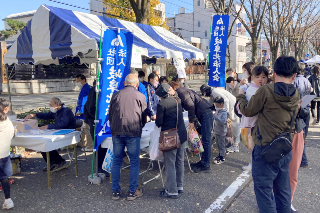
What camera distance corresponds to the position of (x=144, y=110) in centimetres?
400

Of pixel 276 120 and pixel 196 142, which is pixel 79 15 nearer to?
pixel 196 142

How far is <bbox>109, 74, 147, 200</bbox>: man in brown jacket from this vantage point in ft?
12.2

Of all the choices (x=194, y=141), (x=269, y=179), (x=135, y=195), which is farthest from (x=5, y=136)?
(x=269, y=179)

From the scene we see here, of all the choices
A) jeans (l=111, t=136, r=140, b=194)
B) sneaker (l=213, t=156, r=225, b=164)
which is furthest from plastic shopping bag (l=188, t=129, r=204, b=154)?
jeans (l=111, t=136, r=140, b=194)

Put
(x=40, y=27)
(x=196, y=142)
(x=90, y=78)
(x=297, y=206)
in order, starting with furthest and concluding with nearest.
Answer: (x=90, y=78), (x=40, y=27), (x=196, y=142), (x=297, y=206)

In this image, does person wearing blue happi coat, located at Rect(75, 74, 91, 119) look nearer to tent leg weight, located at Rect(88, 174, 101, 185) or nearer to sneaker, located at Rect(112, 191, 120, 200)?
tent leg weight, located at Rect(88, 174, 101, 185)

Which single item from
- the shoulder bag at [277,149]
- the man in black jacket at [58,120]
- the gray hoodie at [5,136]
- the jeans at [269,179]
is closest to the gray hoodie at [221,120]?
the jeans at [269,179]

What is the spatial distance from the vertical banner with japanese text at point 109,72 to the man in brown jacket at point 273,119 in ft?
8.00

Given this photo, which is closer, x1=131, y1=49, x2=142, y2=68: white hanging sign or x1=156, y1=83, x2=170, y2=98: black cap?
x1=156, y1=83, x2=170, y2=98: black cap

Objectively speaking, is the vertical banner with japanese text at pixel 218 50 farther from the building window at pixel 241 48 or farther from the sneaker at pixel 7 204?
the building window at pixel 241 48

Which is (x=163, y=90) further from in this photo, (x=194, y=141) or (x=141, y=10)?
(x=141, y=10)

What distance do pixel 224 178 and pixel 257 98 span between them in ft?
8.13

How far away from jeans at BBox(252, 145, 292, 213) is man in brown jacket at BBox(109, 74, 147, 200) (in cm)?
175

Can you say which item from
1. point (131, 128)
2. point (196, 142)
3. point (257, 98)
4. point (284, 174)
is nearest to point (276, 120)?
point (257, 98)
